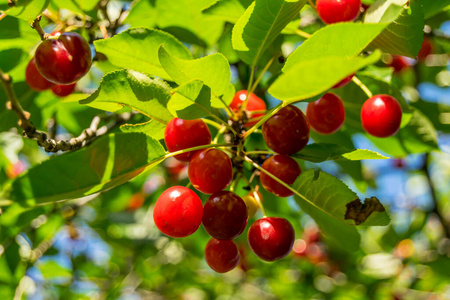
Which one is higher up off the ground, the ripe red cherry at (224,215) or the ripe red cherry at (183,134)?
the ripe red cherry at (183,134)

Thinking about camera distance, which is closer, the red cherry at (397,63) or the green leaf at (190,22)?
the green leaf at (190,22)

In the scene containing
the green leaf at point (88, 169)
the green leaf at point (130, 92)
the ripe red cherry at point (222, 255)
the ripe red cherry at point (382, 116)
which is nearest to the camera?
the green leaf at point (88, 169)

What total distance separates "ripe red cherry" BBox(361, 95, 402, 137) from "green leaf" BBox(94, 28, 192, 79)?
2.44 feet

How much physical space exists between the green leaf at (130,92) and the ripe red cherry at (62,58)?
18 centimetres

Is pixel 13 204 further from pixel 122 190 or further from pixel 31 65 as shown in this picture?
pixel 122 190

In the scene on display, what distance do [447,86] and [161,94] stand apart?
2.34m

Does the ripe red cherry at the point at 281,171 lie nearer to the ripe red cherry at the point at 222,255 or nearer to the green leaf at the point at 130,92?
the ripe red cherry at the point at 222,255

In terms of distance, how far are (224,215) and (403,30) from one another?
81 centimetres

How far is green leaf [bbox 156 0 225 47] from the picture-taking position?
5.27 feet

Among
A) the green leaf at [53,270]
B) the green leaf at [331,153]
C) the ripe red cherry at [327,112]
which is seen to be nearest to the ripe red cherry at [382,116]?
the ripe red cherry at [327,112]

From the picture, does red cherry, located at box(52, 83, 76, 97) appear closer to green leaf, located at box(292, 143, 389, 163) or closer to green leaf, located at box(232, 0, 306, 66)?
green leaf, located at box(232, 0, 306, 66)

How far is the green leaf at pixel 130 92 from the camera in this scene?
1.13 metres

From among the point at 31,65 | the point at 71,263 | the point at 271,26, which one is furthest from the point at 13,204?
the point at 71,263

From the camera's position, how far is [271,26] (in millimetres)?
1189
